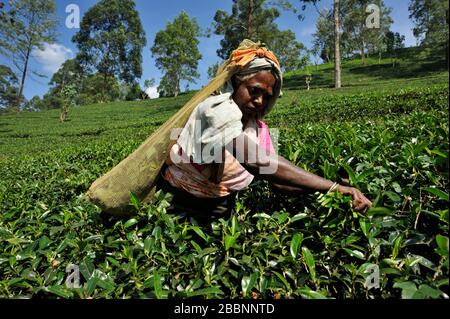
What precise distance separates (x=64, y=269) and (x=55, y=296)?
7.4 inches

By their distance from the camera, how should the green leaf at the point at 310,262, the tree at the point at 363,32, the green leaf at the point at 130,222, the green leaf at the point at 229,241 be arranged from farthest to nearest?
the tree at the point at 363,32
the green leaf at the point at 130,222
the green leaf at the point at 229,241
the green leaf at the point at 310,262

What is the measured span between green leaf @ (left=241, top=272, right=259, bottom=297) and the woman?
0.46 metres

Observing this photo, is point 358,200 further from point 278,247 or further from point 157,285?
point 157,285

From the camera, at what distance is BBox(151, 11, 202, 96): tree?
144 feet

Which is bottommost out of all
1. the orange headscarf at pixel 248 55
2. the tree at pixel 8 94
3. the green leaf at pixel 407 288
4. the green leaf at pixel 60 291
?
the green leaf at pixel 60 291

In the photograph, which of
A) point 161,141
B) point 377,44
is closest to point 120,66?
point 377,44

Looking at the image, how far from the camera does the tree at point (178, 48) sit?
144 feet

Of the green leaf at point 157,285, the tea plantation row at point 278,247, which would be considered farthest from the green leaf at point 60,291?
the green leaf at point 157,285

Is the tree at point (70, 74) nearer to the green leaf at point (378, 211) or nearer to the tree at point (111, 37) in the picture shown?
the tree at point (111, 37)

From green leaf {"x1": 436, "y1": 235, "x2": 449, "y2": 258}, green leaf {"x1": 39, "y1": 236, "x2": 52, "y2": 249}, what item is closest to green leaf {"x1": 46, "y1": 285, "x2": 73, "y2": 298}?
green leaf {"x1": 39, "y1": 236, "x2": 52, "y2": 249}

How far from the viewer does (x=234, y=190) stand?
199 cm

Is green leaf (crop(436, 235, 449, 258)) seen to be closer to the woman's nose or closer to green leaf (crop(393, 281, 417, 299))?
green leaf (crop(393, 281, 417, 299))

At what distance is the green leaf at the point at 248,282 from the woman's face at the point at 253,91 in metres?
0.88

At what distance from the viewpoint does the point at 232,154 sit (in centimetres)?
169
